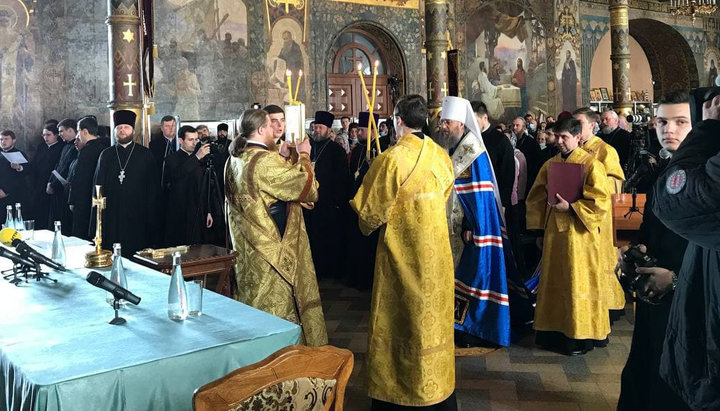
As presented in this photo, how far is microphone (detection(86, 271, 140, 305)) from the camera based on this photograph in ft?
8.39

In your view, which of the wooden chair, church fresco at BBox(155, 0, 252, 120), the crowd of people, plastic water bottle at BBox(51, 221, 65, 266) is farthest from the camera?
church fresco at BBox(155, 0, 252, 120)

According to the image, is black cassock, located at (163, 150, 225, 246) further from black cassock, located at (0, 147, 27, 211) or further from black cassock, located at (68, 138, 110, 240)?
black cassock, located at (0, 147, 27, 211)

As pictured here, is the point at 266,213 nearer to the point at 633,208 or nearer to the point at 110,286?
the point at 110,286

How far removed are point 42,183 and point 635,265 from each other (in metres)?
8.93

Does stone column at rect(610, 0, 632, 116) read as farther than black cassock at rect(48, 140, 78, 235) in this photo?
Yes

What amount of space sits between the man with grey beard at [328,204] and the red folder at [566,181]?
139 inches

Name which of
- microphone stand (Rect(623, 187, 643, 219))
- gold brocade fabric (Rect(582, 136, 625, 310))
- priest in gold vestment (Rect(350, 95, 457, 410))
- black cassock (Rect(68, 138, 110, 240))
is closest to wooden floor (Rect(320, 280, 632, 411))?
priest in gold vestment (Rect(350, 95, 457, 410))

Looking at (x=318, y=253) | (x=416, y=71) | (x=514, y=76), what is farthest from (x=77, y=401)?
(x=514, y=76)

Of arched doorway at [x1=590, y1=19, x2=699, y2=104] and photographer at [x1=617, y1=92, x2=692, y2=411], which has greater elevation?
arched doorway at [x1=590, y1=19, x2=699, y2=104]

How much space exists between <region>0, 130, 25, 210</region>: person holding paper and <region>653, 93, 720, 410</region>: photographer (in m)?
8.88

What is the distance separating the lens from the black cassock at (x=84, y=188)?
23.1ft

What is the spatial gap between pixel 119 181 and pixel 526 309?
4.26 metres

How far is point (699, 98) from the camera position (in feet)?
7.00

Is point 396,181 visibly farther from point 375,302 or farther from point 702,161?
point 702,161
